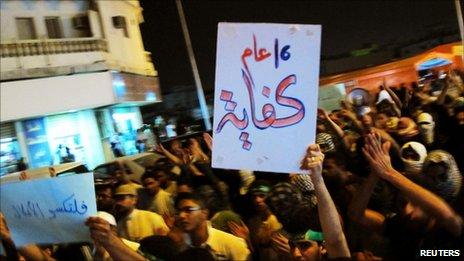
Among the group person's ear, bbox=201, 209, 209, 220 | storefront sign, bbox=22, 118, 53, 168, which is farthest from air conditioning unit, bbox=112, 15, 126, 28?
person's ear, bbox=201, 209, 209, 220

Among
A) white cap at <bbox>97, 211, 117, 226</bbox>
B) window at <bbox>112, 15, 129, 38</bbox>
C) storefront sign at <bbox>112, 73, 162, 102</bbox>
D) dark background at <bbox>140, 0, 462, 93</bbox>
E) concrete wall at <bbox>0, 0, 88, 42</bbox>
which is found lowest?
white cap at <bbox>97, 211, 117, 226</bbox>

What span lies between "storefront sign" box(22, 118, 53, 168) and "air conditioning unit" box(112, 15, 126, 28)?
583mm

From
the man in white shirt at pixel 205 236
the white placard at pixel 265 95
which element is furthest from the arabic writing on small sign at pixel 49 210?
the white placard at pixel 265 95

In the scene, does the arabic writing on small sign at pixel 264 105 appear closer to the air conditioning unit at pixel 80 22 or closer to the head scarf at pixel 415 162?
the head scarf at pixel 415 162

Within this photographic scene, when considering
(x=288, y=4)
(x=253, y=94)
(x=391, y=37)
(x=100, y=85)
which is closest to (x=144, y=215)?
(x=100, y=85)

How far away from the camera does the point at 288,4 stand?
9.20 feet

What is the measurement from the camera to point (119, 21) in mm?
2678

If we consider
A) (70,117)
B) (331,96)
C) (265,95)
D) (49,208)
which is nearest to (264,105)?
(265,95)

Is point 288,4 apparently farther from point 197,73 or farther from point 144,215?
point 144,215

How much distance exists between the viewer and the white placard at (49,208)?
257cm

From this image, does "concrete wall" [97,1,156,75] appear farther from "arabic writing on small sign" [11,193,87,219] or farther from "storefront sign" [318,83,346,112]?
"storefront sign" [318,83,346,112]

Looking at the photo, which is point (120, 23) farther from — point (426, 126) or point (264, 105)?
point (426, 126)

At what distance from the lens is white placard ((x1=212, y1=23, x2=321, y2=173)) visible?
2238 millimetres

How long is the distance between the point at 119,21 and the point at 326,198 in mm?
1332
